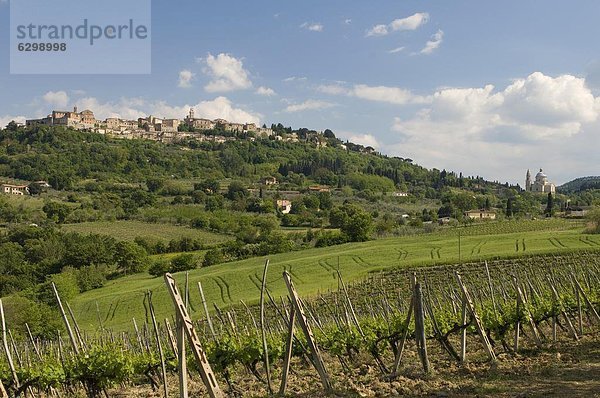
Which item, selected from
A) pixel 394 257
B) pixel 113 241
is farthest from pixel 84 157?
pixel 394 257

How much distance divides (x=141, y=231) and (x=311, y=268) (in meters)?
42.3

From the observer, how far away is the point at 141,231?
3169 inches

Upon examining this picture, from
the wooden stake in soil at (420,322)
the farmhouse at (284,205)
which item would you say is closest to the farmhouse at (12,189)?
the farmhouse at (284,205)

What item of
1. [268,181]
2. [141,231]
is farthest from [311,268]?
[268,181]

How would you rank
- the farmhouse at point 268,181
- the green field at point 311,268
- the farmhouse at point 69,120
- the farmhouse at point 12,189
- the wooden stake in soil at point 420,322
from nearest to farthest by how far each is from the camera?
the wooden stake in soil at point 420,322, the green field at point 311,268, the farmhouse at point 12,189, the farmhouse at point 268,181, the farmhouse at point 69,120

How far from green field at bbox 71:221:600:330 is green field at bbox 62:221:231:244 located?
1786 cm

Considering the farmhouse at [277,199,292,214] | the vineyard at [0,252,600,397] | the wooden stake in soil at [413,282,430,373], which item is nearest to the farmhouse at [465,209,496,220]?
the farmhouse at [277,199,292,214]

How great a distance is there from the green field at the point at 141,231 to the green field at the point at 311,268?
1786cm

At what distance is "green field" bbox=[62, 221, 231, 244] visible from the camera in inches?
3017

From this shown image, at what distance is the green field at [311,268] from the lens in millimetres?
39531

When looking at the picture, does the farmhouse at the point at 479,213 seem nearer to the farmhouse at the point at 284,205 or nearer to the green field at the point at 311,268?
the farmhouse at the point at 284,205

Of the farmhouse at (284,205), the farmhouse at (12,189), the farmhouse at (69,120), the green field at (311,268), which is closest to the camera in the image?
the green field at (311,268)

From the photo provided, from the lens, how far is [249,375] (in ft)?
38.3

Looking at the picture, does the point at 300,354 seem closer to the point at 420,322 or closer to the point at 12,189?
the point at 420,322
